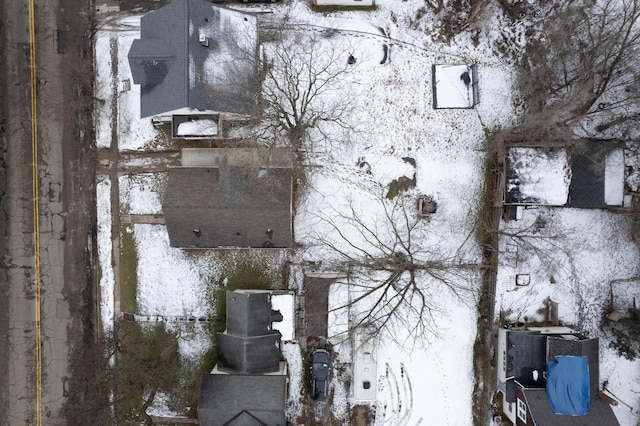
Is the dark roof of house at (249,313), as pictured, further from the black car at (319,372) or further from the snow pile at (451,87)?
the snow pile at (451,87)

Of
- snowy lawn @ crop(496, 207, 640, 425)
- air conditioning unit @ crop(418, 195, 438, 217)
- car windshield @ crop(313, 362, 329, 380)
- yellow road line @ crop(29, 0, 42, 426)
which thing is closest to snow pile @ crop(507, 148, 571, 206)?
snowy lawn @ crop(496, 207, 640, 425)

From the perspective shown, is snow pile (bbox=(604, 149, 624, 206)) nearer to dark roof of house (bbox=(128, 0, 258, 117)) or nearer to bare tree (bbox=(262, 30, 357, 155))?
bare tree (bbox=(262, 30, 357, 155))

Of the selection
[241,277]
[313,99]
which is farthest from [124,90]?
[241,277]

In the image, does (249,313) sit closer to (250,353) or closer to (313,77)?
(250,353)

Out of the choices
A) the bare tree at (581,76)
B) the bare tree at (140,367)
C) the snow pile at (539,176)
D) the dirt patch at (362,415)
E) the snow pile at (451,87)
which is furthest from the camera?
the dirt patch at (362,415)

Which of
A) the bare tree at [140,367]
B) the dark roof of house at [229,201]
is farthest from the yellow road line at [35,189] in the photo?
the dark roof of house at [229,201]

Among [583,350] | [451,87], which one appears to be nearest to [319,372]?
[583,350]
